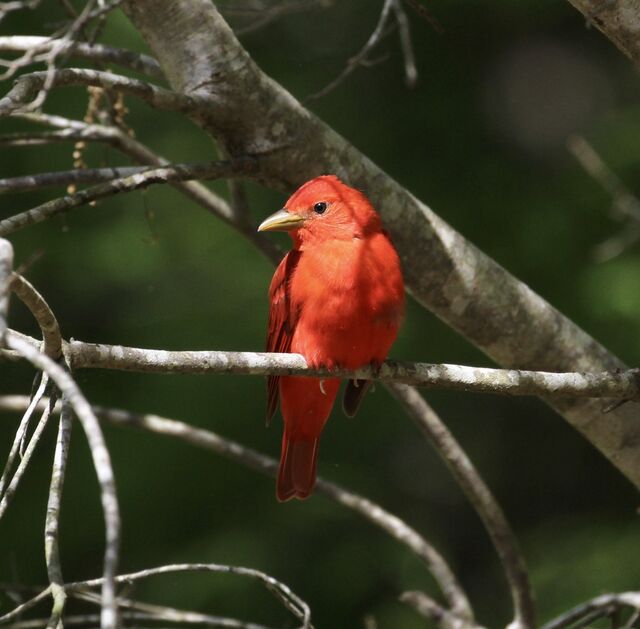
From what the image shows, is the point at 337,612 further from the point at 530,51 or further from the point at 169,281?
the point at 530,51

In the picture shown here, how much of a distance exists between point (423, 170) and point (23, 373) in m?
2.48

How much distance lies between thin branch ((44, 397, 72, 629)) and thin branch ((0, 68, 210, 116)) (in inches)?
33.5

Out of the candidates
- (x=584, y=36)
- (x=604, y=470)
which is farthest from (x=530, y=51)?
(x=604, y=470)

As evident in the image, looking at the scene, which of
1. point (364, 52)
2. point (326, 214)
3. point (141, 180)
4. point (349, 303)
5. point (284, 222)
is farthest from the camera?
point (284, 222)

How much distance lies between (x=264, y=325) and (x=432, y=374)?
8.72 ft

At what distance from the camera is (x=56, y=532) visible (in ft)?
7.58

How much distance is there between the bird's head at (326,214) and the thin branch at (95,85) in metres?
0.52

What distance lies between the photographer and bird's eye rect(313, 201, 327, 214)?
4033 millimetres

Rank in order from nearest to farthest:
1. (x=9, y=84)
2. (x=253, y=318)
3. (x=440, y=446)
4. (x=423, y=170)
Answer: (x=440, y=446)
(x=9, y=84)
(x=253, y=318)
(x=423, y=170)

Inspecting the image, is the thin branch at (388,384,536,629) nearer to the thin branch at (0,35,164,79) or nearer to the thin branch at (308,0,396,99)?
the thin branch at (308,0,396,99)

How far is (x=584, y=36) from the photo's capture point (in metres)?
7.24

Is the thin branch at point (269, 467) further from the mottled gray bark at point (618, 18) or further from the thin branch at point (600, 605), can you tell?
the mottled gray bark at point (618, 18)

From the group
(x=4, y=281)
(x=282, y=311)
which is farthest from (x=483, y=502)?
(x=4, y=281)

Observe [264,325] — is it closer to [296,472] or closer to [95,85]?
[296,472]
